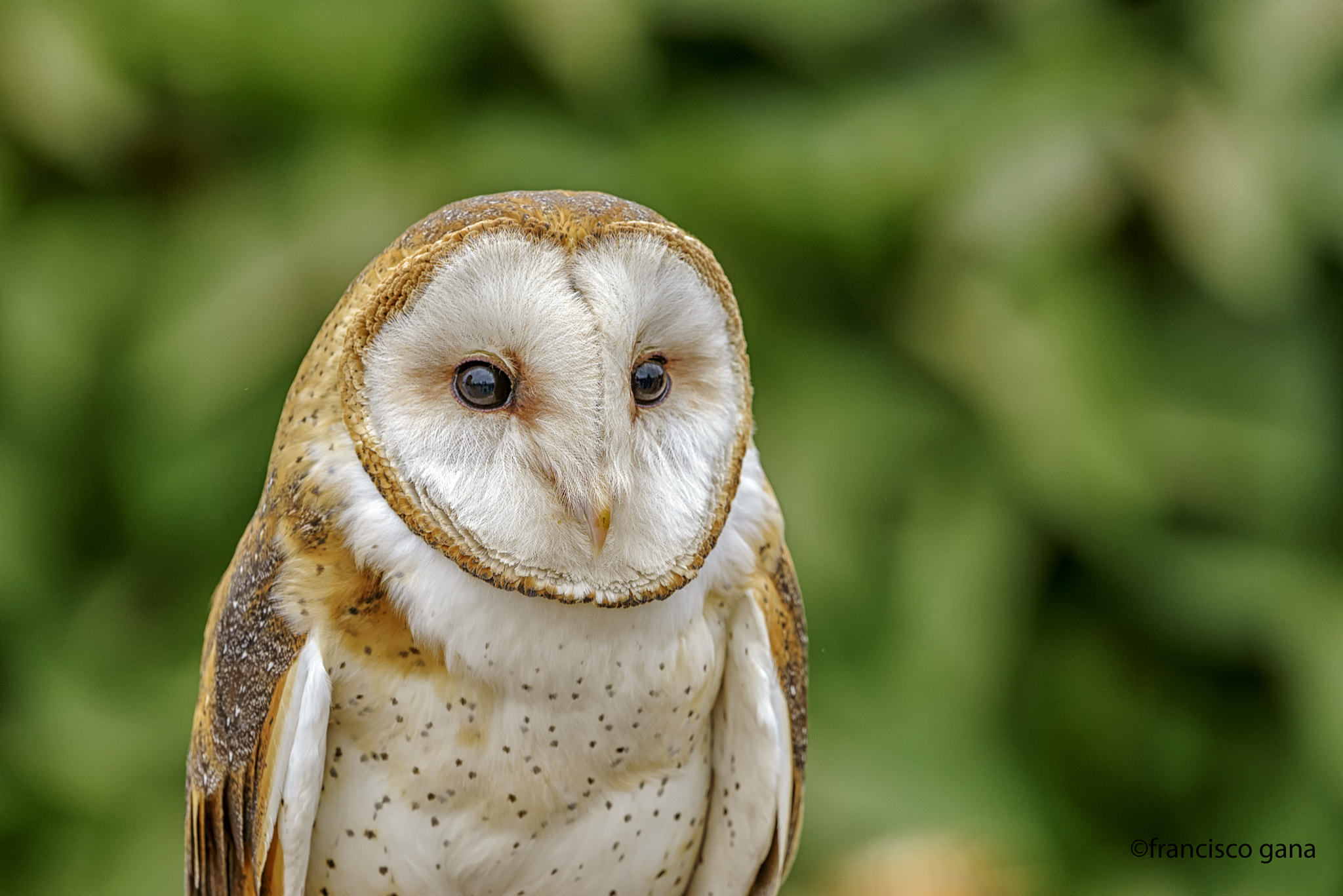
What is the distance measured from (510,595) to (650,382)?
0.16 meters

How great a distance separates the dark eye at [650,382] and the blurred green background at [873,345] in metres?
1.02

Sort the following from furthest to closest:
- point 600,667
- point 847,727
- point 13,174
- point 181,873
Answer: point 13,174 → point 847,727 → point 181,873 → point 600,667

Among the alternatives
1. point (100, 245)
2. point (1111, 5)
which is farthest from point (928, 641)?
point (100, 245)

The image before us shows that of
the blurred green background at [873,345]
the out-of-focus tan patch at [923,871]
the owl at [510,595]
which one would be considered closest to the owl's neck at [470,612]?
the owl at [510,595]

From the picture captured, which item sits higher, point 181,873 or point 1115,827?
point 181,873

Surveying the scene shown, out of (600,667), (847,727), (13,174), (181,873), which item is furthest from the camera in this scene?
(13,174)

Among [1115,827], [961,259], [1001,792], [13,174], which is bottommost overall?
[1115,827]

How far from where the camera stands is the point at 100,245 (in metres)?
1.94

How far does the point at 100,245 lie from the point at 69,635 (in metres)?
0.55

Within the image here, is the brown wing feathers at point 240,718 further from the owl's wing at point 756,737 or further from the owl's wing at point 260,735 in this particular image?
the owl's wing at point 756,737

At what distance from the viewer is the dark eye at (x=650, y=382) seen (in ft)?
2.66

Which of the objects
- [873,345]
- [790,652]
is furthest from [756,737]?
[873,345]

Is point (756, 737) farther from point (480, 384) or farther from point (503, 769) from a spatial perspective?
point (480, 384)

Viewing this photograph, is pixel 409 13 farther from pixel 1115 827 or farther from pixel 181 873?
pixel 1115 827
